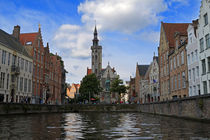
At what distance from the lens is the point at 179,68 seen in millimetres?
40906

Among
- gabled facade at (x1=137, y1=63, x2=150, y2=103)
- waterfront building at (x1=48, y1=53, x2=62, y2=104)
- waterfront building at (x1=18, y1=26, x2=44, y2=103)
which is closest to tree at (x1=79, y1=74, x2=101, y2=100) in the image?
waterfront building at (x1=48, y1=53, x2=62, y2=104)

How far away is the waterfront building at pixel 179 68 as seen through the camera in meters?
38.2

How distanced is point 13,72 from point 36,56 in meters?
12.9

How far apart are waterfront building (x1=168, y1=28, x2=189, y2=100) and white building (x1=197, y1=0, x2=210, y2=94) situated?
6556 millimetres

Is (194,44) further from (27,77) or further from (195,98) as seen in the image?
(27,77)

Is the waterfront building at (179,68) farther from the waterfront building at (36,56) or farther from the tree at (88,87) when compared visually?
the tree at (88,87)

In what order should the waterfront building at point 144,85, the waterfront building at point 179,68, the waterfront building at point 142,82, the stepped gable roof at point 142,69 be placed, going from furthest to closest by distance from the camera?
the stepped gable roof at point 142,69, the waterfront building at point 142,82, the waterfront building at point 144,85, the waterfront building at point 179,68

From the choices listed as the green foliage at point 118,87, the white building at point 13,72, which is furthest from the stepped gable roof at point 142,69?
the white building at point 13,72

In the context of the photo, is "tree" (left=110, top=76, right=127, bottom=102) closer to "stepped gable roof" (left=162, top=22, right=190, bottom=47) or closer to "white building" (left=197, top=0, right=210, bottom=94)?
"stepped gable roof" (left=162, top=22, right=190, bottom=47)

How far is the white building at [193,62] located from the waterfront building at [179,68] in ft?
4.16

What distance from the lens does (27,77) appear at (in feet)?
159

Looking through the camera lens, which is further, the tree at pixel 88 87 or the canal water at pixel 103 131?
the tree at pixel 88 87

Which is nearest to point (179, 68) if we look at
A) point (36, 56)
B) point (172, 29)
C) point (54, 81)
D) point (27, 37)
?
point (172, 29)

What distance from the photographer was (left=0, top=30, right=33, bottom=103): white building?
39.1m
